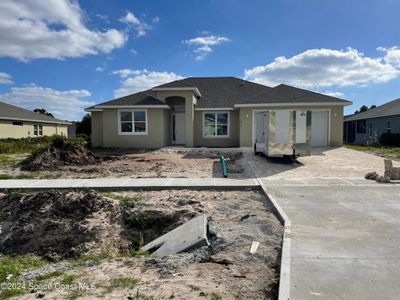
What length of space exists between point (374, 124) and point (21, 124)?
119 feet

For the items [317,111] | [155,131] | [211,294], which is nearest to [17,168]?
[155,131]

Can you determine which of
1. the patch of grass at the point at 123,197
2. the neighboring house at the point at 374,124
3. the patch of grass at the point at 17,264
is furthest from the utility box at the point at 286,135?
the neighboring house at the point at 374,124

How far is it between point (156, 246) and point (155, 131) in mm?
16878

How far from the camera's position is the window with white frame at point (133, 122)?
73.5 feet

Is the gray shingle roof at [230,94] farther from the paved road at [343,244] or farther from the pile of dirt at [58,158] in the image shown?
the paved road at [343,244]

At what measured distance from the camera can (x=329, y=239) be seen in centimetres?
506

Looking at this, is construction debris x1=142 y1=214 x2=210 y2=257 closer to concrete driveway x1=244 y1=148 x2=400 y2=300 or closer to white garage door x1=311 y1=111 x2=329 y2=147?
concrete driveway x1=244 y1=148 x2=400 y2=300

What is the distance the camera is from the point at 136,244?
649cm

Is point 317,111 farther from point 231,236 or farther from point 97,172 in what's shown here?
point 231,236

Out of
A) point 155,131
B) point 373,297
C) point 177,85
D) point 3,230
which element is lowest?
point 3,230

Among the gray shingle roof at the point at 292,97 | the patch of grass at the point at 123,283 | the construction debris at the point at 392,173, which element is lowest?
the patch of grass at the point at 123,283

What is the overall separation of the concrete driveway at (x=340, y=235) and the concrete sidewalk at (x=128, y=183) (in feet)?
3.97

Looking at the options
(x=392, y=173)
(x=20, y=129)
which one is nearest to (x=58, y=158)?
(x=392, y=173)

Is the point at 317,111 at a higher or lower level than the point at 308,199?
higher
